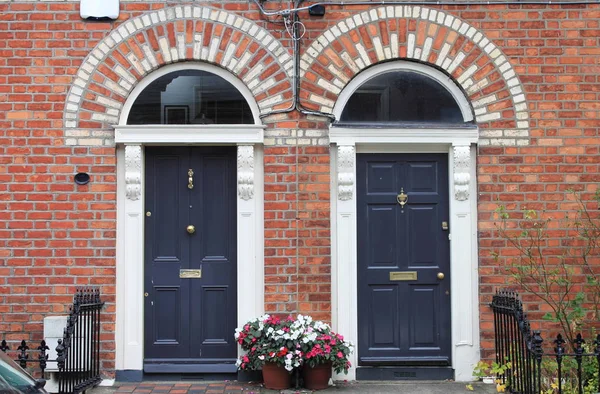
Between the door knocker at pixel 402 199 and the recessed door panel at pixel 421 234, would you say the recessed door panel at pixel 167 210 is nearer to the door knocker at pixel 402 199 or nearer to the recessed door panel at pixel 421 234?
the door knocker at pixel 402 199

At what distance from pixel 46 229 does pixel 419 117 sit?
13.5 feet

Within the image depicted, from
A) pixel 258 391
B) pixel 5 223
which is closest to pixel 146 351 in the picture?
pixel 258 391

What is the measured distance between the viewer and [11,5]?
7723mm

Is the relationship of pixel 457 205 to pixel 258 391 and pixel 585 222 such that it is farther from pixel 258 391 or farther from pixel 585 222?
pixel 258 391

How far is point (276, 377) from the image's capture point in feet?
23.7

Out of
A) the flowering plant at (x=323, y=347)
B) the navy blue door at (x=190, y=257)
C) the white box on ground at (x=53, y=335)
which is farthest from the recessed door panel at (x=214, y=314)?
the white box on ground at (x=53, y=335)

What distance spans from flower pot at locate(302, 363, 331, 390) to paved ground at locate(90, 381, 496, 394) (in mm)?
87

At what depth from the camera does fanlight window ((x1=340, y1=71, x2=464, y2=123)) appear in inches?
309

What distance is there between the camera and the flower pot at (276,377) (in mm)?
7188

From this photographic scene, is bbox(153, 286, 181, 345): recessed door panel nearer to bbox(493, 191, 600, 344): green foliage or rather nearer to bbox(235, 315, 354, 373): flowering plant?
bbox(235, 315, 354, 373): flowering plant

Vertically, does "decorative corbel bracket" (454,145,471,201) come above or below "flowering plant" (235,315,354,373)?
above

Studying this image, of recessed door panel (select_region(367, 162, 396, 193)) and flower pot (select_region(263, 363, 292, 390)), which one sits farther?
recessed door panel (select_region(367, 162, 396, 193))

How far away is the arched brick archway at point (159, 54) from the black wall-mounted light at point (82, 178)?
19.9 inches

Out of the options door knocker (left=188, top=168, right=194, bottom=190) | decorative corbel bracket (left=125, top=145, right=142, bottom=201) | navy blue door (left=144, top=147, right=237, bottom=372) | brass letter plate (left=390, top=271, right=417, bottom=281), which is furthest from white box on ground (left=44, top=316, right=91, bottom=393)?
brass letter plate (left=390, top=271, right=417, bottom=281)
